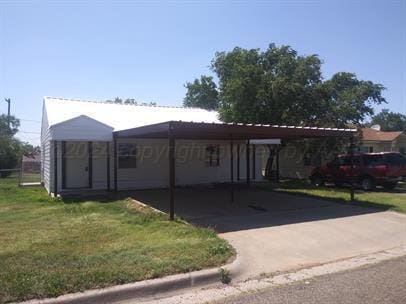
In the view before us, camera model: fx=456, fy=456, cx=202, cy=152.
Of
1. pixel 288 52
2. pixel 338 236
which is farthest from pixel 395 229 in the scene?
pixel 288 52

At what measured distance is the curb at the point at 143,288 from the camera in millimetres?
5809

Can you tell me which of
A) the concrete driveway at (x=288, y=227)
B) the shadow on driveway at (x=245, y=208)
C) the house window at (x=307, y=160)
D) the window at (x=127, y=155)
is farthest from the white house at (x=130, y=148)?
the house window at (x=307, y=160)

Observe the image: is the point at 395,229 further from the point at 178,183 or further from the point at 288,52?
the point at 288,52

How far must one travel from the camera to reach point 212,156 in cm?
2331

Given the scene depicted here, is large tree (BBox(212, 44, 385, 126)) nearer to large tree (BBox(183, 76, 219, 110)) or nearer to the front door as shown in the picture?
the front door

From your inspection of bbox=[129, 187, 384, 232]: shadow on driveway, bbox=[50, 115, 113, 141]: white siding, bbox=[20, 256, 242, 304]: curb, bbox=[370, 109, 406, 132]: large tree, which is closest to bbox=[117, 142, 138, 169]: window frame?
bbox=[129, 187, 384, 232]: shadow on driveway

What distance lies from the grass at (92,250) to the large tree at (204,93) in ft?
102

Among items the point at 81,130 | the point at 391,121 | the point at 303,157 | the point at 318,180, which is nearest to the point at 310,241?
the point at 81,130

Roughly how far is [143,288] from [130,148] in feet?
48.1

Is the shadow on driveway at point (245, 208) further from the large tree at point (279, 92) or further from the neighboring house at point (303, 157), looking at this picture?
the neighboring house at point (303, 157)

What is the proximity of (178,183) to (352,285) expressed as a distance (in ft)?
51.7

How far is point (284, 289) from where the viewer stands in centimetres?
652

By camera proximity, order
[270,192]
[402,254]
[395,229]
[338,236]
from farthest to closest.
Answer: [270,192], [395,229], [338,236], [402,254]

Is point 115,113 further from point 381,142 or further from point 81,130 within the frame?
point 381,142
